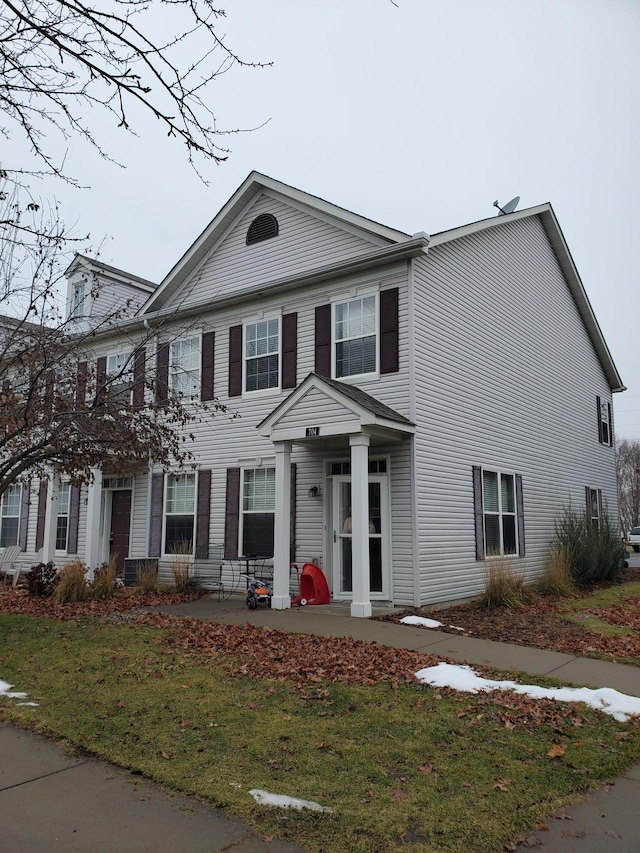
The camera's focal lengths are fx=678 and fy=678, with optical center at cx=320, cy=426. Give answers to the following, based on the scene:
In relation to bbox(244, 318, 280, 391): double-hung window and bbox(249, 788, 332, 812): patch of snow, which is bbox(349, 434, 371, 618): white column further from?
bbox(249, 788, 332, 812): patch of snow

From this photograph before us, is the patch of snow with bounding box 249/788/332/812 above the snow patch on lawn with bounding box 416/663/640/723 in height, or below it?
below

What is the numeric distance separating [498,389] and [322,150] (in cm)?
1076

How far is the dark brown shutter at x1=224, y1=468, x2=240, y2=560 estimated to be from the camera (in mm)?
14109

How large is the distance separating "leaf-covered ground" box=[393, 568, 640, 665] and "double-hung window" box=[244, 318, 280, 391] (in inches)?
228

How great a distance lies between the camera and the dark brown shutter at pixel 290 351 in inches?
544

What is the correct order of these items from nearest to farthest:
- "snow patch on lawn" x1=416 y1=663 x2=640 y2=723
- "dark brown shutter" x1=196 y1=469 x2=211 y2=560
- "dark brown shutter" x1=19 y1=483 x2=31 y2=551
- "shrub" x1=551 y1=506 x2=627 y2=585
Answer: "snow patch on lawn" x1=416 y1=663 x2=640 y2=723 → "dark brown shutter" x1=196 y1=469 x2=211 y2=560 → "shrub" x1=551 y1=506 x2=627 y2=585 → "dark brown shutter" x1=19 y1=483 x2=31 y2=551

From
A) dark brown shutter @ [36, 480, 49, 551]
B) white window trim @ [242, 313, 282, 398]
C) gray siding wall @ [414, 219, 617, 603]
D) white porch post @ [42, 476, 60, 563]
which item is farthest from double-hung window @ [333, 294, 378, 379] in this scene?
dark brown shutter @ [36, 480, 49, 551]

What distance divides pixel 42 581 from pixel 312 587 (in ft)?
20.1

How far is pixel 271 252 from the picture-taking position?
14.8m

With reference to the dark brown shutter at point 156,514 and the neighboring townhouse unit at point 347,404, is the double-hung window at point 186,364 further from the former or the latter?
the dark brown shutter at point 156,514

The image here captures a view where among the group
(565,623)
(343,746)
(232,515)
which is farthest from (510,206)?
(343,746)

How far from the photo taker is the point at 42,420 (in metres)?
9.49

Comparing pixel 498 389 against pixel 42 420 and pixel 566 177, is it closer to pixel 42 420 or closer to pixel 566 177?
pixel 566 177

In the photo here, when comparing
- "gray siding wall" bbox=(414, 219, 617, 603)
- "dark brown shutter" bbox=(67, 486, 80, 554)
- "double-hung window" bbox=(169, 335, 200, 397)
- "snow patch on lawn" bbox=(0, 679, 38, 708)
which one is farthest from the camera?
"dark brown shutter" bbox=(67, 486, 80, 554)
